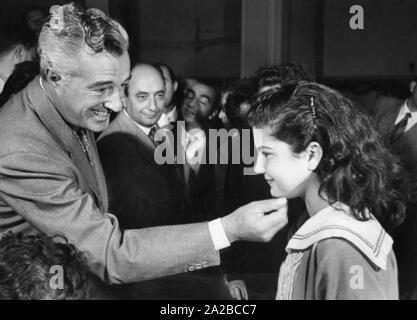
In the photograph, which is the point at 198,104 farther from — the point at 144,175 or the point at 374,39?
the point at 374,39

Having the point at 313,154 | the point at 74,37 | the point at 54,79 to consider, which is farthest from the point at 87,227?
the point at 313,154

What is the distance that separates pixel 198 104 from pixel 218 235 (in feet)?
2.01

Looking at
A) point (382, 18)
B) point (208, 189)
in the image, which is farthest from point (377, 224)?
point (382, 18)

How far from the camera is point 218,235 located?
2168 mm

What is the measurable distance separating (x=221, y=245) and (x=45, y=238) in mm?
505

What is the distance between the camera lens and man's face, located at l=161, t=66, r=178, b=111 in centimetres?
256

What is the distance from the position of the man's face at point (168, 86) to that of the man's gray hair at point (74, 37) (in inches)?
7.7

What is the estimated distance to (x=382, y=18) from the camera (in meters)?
2.62

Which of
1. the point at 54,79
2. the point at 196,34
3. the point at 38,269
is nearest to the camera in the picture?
the point at 38,269

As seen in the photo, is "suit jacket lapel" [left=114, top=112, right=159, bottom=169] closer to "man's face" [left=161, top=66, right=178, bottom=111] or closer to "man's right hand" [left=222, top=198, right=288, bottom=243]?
"man's face" [left=161, top=66, right=178, bottom=111]

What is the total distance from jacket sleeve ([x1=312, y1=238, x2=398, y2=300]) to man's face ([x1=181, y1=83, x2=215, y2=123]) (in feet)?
2.38

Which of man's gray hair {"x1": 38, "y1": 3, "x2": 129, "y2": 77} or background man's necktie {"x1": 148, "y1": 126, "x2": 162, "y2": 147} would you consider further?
background man's necktie {"x1": 148, "y1": 126, "x2": 162, "y2": 147}

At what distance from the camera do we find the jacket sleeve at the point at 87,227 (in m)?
2.15

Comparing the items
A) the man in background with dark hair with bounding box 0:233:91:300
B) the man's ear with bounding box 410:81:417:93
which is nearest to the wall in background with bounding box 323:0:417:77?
the man's ear with bounding box 410:81:417:93
